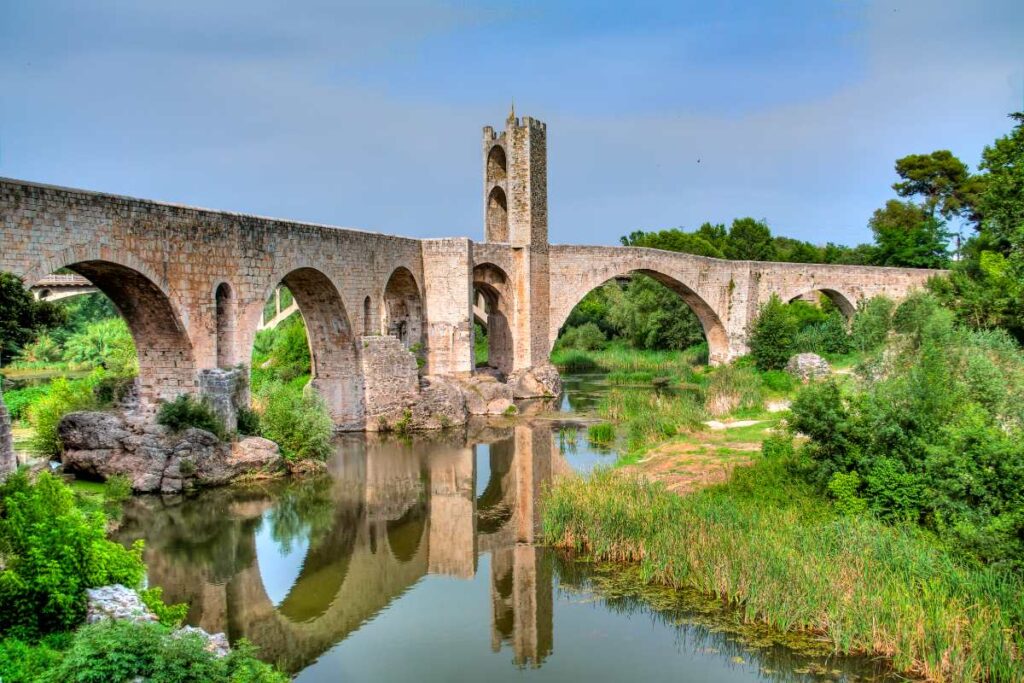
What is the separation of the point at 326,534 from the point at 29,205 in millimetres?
5376

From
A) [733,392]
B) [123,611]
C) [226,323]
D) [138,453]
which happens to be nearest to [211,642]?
[123,611]

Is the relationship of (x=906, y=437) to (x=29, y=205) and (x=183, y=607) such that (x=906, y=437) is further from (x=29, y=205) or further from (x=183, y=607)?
(x=29, y=205)

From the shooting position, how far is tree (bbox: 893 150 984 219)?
3956 centimetres

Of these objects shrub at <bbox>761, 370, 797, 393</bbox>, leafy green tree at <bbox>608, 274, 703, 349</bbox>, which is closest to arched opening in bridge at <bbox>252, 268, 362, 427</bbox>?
shrub at <bbox>761, 370, 797, 393</bbox>

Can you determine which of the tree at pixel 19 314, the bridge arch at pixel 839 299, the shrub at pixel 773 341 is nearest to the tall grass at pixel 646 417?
the shrub at pixel 773 341

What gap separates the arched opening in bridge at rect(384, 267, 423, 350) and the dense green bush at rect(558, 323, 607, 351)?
11.9 m

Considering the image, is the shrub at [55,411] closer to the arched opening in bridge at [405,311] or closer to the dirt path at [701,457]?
the arched opening in bridge at [405,311]

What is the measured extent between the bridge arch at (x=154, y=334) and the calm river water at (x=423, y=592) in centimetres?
182

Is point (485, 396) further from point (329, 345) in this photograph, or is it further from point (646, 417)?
point (646, 417)

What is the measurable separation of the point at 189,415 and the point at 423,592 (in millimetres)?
5319

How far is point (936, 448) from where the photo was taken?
8.95m

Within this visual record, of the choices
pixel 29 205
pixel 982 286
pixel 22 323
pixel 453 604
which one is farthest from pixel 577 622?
pixel 982 286

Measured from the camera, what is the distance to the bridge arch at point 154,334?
40.6 feet

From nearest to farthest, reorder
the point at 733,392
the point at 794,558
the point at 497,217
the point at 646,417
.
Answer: the point at 794,558 → the point at 646,417 → the point at 733,392 → the point at 497,217
